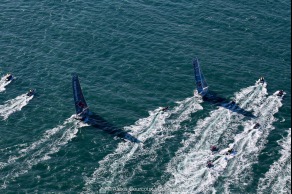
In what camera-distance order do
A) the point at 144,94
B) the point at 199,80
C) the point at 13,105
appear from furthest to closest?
1. the point at 144,94
2. the point at 199,80
3. the point at 13,105

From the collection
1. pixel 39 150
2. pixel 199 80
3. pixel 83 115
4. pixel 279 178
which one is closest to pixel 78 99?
pixel 83 115

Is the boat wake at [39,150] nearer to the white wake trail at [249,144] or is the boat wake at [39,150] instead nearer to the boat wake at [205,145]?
the boat wake at [205,145]

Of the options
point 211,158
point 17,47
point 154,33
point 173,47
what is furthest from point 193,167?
point 17,47

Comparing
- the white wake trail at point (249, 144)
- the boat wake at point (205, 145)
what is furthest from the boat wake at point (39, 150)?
the white wake trail at point (249, 144)

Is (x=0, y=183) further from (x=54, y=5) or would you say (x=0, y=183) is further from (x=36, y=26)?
(x=54, y=5)

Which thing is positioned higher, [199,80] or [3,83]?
[199,80]

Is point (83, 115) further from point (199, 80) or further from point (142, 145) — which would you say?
point (199, 80)
